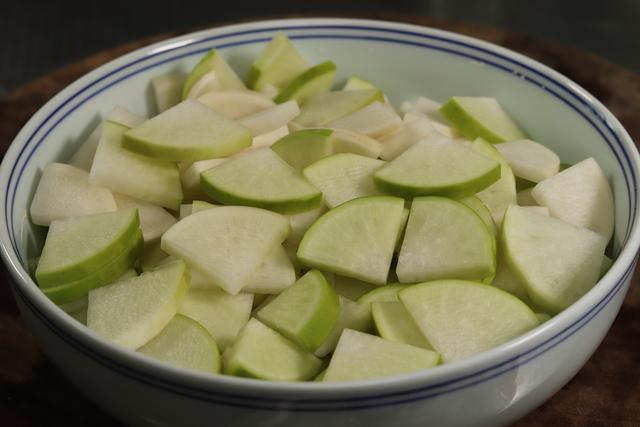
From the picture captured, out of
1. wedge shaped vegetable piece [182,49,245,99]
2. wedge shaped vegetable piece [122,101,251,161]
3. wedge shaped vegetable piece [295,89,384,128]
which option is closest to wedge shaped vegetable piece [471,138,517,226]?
wedge shaped vegetable piece [295,89,384,128]

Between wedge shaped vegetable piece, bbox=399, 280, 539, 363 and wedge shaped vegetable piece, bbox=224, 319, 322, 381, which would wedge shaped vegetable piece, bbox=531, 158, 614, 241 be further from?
wedge shaped vegetable piece, bbox=224, 319, 322, 381

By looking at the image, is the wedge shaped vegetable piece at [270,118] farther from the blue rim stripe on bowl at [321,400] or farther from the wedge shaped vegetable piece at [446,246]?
the blue rim stripe on bowl at [321,400]

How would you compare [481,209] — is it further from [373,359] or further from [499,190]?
[373,359]

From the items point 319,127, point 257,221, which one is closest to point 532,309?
point 257,221

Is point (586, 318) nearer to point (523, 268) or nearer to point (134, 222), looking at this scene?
point (523, 268)

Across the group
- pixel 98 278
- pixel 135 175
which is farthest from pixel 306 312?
pixel 135 175
